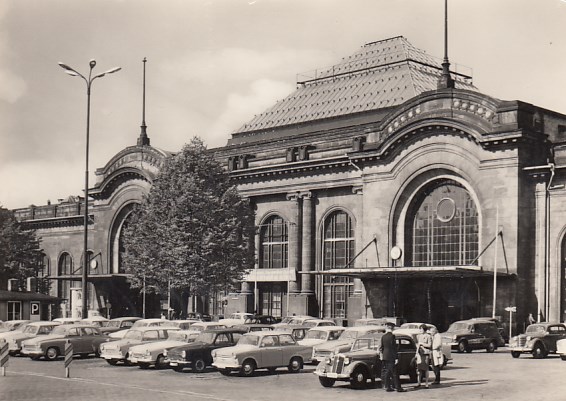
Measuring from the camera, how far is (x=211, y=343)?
2862 centimetres

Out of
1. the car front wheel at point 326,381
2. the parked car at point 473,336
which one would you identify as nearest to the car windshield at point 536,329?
the parked car at point 473,336

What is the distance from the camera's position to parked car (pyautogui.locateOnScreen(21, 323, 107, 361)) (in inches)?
1291

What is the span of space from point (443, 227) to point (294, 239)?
1196 cm

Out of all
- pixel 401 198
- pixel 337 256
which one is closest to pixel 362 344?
pixel 401 198

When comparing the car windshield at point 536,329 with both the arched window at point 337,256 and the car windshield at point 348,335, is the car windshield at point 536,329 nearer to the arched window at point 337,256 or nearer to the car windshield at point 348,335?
the car windshield at point 348,335

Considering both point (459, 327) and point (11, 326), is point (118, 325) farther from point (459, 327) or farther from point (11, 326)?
point (459, 327)

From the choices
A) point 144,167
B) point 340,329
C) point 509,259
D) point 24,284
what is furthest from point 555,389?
point 24,284

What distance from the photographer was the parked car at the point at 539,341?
32625mm

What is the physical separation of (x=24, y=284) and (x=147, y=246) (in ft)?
85.5

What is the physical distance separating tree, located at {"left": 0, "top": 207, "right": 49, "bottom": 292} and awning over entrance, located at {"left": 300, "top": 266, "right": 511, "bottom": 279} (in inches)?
1105

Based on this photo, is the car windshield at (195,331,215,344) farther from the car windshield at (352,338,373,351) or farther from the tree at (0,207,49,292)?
the tree at (0,207,49,292)

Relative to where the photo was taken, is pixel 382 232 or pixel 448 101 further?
pixel 382 232

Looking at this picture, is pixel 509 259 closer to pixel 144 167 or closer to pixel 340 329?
pixel 340 329

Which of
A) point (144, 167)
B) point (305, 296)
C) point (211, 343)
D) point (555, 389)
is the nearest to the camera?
point (555, 389)
